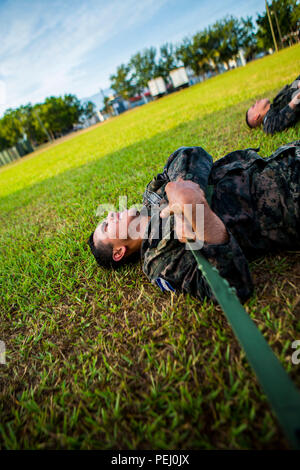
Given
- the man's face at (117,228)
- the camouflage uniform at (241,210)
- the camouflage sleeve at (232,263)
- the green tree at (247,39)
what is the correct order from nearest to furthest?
the camouflage sleeve at (232,263), the camouflage uniform at (241,210), the man's face at (117,228), the green tree at (247,39)

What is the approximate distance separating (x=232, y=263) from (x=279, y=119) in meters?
3.04

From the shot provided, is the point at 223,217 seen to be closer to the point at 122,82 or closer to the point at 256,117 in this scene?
the point at 256,117

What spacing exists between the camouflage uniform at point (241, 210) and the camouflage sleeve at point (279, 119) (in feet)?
6.81

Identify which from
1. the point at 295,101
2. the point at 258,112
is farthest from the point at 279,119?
the point at 258,112

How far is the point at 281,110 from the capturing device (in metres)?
3.33

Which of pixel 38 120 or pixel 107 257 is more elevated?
pixel 38 120

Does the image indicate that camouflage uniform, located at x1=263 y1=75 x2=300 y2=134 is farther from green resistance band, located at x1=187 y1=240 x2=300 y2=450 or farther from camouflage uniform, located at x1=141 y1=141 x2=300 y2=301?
green resistance band, located at x1=187 y1=240 x2=300 y2=450

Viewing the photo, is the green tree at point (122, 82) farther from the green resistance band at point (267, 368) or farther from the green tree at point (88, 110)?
the green resistance band at point (267, 368)

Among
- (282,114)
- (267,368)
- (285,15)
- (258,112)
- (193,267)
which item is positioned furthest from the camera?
(285,15)

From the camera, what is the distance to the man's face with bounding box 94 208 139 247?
200cm

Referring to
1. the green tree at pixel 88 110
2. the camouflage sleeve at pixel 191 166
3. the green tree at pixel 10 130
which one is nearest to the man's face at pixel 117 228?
the camouflage sleeve at pixel 191 166

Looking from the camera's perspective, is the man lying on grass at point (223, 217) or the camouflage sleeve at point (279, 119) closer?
the man lying on grass at point (223, 217)

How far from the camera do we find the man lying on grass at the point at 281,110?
3205 millimetres

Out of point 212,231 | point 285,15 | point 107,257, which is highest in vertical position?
point 285,15
